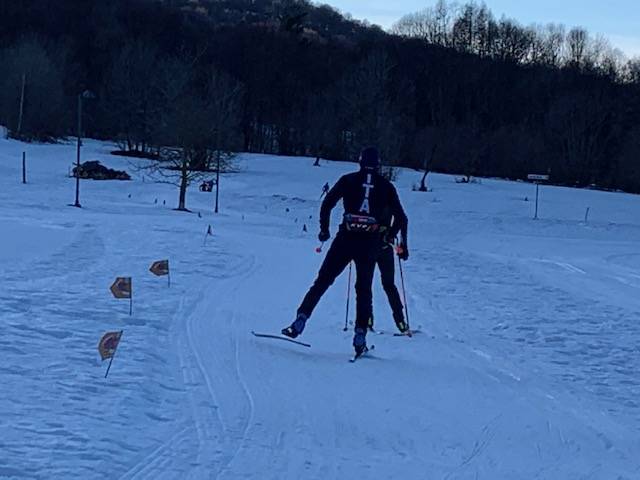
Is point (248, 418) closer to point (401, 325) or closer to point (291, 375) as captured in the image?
point (291, 375)

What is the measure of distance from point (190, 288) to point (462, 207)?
41182mm

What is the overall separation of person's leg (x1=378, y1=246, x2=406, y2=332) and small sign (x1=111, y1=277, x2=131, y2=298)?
2.74 m

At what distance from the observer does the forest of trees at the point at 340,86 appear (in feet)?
249

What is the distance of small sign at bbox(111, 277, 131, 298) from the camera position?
377 inches

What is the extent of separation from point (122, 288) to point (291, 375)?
258 cm

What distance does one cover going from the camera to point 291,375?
793 centimetres

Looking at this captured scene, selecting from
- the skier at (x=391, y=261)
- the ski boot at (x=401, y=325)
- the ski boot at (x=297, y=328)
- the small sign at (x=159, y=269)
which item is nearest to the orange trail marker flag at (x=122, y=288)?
the ski boot at (x=297, y=328)

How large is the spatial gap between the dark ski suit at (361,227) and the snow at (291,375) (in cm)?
73

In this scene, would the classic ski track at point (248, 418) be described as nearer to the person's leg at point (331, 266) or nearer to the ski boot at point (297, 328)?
the ski boot at point (297, 328)

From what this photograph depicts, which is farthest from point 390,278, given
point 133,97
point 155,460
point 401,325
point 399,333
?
point 133,97

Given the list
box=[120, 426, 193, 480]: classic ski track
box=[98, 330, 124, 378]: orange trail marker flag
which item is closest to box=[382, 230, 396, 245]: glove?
box=[98, 330, 124, 378]: orange trail marker flag

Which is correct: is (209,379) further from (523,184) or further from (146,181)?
(523,184)

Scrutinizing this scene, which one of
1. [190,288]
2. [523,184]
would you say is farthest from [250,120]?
[190,288]

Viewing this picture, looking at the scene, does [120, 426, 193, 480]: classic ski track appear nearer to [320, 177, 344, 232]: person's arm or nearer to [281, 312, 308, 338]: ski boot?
[281, 312, 308, 338]: ski boot
